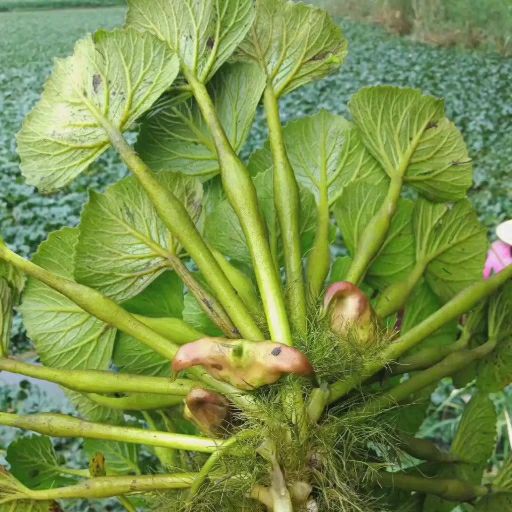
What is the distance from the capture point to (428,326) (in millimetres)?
565

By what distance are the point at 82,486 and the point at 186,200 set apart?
0.72 ft

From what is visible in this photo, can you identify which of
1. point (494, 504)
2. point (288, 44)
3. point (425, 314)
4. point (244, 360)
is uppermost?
point (288, 44)

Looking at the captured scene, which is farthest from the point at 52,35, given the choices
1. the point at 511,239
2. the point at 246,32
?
the point at 511,239

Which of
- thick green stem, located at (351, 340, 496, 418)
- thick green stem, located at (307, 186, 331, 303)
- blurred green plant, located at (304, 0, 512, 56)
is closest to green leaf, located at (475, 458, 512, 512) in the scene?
thick green stem, located at (351, 340, 496, 418)

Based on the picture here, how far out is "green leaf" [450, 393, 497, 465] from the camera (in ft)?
2.27

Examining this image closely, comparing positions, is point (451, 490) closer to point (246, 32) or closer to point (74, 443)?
point (246, 32)

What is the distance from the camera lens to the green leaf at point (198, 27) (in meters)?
0.64

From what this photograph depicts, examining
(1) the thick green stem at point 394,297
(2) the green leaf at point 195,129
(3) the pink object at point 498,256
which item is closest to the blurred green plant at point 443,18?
(3) the pink object at point 498,256

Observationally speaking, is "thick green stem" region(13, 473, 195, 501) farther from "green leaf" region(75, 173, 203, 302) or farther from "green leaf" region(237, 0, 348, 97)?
"green leaf" region(237, 0, 348, 97)

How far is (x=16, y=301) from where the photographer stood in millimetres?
651

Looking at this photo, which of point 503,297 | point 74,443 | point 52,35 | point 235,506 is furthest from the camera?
point 52,35

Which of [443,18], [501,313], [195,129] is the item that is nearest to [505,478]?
[501,313]

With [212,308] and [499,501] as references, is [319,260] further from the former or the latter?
[499,501]

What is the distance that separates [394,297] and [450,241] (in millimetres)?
78
